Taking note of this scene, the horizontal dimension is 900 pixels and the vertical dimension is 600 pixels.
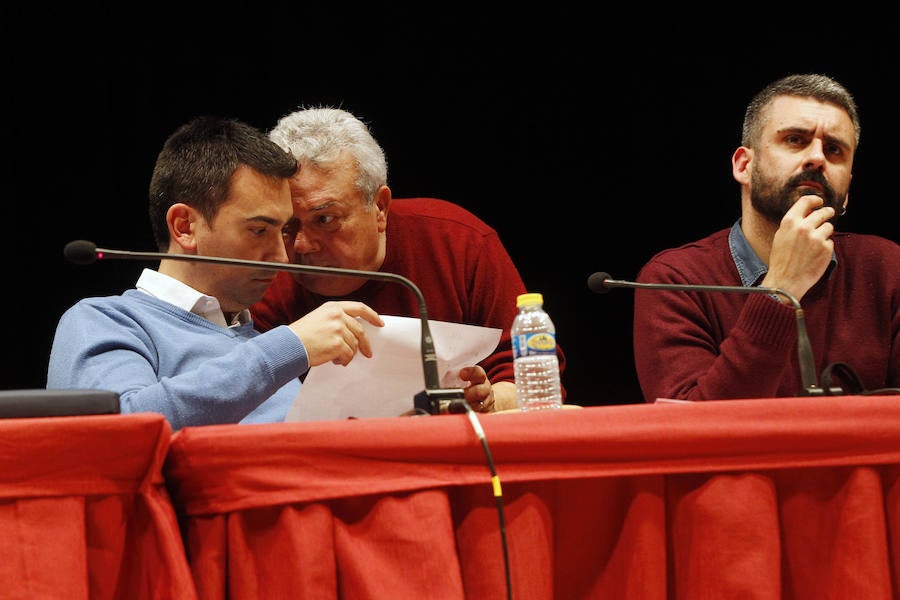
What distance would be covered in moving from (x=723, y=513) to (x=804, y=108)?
4.39 ft

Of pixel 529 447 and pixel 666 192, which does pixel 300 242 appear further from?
pixel 666 192

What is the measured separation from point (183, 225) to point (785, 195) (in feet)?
4.01

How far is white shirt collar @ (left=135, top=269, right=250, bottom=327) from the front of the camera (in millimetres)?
1779

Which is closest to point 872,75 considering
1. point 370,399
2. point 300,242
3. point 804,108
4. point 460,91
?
point 804,108

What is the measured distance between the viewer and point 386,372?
1.49 meters

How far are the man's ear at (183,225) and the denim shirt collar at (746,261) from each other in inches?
43.3

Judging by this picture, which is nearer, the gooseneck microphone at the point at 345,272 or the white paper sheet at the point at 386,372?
the gooseneck microphone at the point at 345,272

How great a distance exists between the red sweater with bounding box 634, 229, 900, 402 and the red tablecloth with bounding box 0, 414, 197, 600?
1133 mm

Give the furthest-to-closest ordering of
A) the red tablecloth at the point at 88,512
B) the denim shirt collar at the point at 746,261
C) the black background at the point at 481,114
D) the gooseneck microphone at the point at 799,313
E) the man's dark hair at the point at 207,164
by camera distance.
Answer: the black background at the point at 481,114 → the denim shirt collar at the point at 746,261 → the man's dark hair at the point at 207,164 → the gooseneck microphone at the point at 799,313 → the red tablecloth at the point at 88,512

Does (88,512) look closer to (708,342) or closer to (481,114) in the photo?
(708,342)

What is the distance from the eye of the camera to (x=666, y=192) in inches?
122

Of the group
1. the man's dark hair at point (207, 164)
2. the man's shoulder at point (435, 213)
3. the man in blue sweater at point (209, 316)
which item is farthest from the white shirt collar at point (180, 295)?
the man's shoulder at point (435, 213)

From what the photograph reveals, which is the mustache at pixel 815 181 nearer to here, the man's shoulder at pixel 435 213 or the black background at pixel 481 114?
the man's shoulder at pixel 435 213

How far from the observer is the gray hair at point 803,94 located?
2.12 meters
